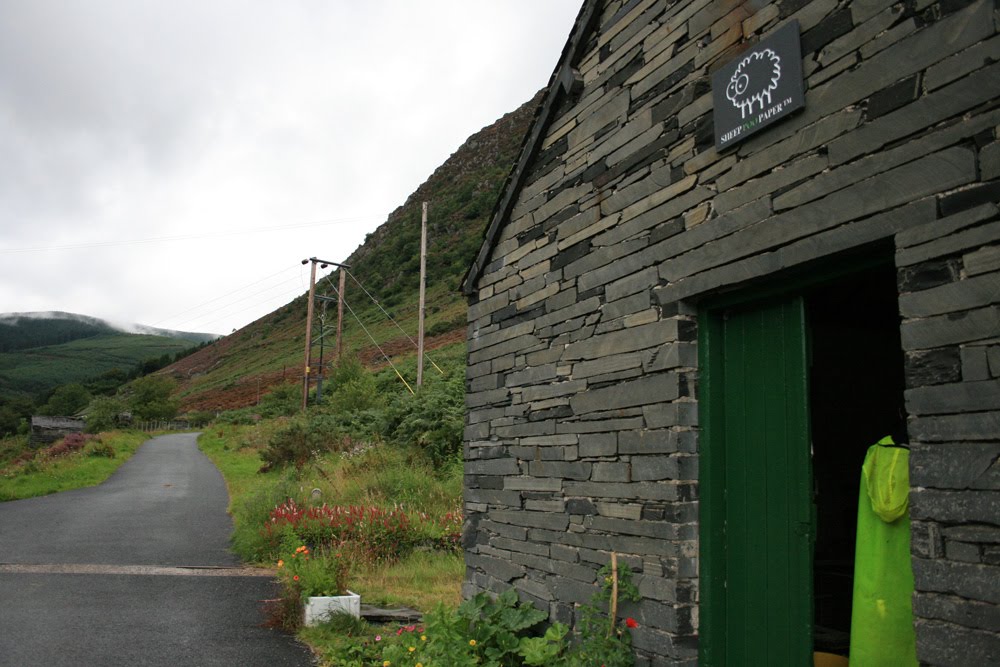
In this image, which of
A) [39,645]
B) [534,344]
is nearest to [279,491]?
[39,645]

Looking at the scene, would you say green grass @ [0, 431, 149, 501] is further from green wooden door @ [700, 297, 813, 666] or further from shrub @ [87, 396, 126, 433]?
shrub @ [87, 396, 126, 433]

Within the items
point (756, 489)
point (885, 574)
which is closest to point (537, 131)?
point (756, 489)

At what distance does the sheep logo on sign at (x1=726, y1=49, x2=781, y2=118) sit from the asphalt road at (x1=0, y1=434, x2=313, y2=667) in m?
5.56

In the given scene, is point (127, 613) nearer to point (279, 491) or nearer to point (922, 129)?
point (279, 491)

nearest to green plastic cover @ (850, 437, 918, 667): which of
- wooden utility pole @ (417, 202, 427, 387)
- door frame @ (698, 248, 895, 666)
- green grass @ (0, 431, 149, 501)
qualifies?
door frame @ (698, 248, 895, 666)

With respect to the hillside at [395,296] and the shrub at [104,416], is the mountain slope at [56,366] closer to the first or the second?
the hillside at [395,296]

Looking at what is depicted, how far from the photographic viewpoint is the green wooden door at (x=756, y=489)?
12.8 feet

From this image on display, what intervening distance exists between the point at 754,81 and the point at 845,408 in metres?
4.35

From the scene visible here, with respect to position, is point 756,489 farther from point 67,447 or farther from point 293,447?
point 67,447

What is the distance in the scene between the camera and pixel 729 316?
446 centimetres

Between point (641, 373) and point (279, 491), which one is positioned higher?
point (641, 373)

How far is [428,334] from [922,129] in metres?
41.7

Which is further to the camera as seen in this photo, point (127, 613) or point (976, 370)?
point (127, 613)

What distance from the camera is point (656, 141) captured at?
4.86 metres
